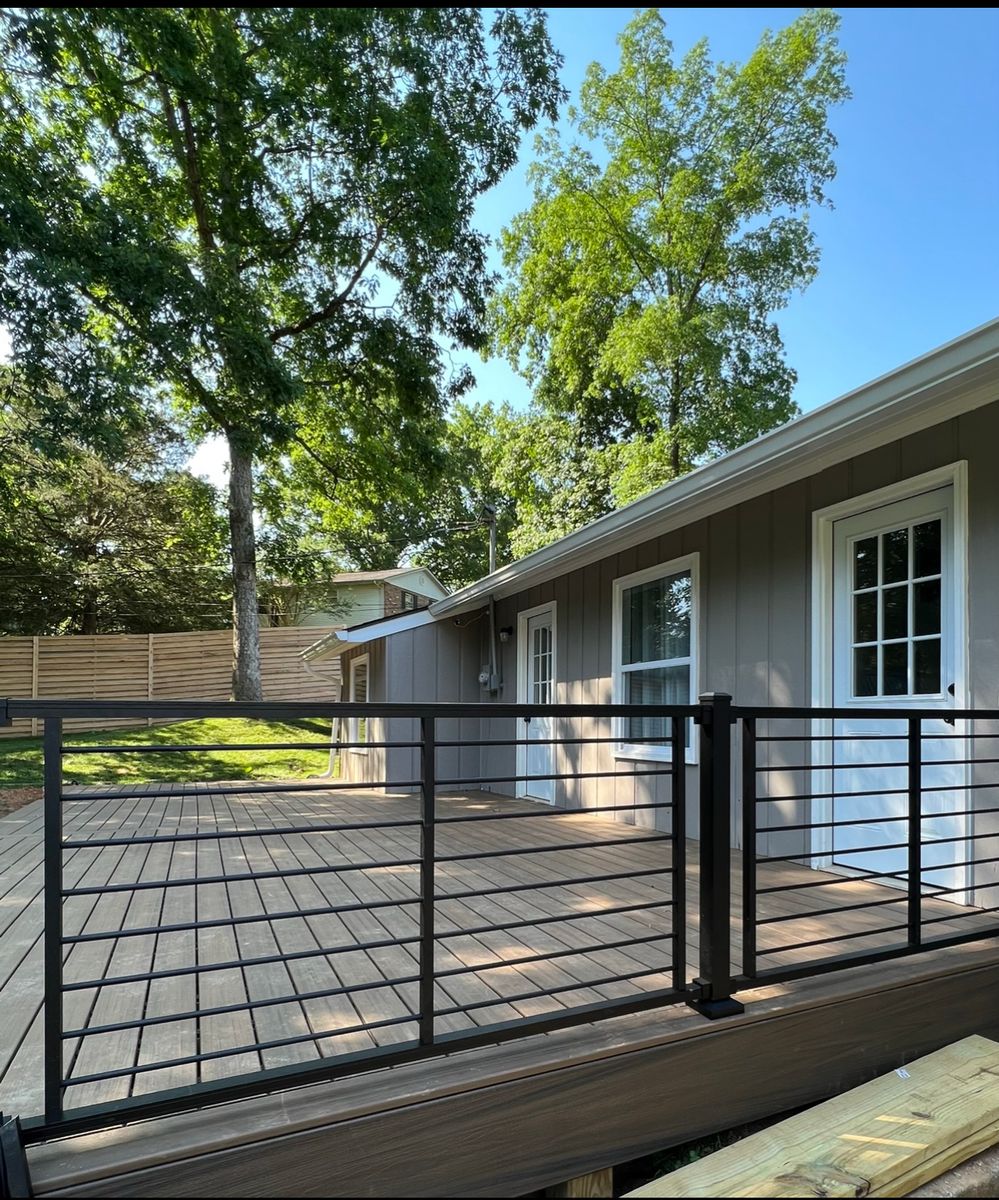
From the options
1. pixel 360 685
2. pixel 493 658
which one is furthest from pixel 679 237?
pixel 360 685

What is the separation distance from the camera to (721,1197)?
5.20 feet

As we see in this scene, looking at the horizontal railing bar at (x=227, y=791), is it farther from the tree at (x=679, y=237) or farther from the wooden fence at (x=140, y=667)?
the wooden fence at (x=140, y=667)

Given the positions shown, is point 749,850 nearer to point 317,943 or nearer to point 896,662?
point 317,943

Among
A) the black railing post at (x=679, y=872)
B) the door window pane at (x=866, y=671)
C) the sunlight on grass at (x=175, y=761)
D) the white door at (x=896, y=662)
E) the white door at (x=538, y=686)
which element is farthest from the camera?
the sunlight on grass at (x=175, y=761)

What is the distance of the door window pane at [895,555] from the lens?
3436mm

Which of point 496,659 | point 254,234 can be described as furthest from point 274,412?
point 496,659

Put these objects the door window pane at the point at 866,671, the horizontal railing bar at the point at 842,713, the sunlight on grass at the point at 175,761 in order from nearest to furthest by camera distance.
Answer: the horizontal railing bar at the point at 842,713 → the door window pane at the point at 866,671 → the sunlight on grass at the point at 175,761

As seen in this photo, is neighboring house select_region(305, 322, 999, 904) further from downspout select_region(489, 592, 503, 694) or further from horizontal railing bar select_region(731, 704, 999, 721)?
downspout select_region(489, 592, 503, 694)

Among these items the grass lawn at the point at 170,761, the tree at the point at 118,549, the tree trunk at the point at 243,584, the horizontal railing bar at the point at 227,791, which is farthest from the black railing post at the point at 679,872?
the tree at the point at 118,549

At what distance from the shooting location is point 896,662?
11.3 feet

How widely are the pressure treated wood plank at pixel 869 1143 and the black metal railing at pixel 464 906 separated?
309 mm

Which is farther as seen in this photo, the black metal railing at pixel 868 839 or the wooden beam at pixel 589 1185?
the black metal railing at pixel 868 839

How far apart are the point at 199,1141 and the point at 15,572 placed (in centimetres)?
1479

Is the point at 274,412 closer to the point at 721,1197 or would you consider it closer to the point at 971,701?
the point at 971,701
